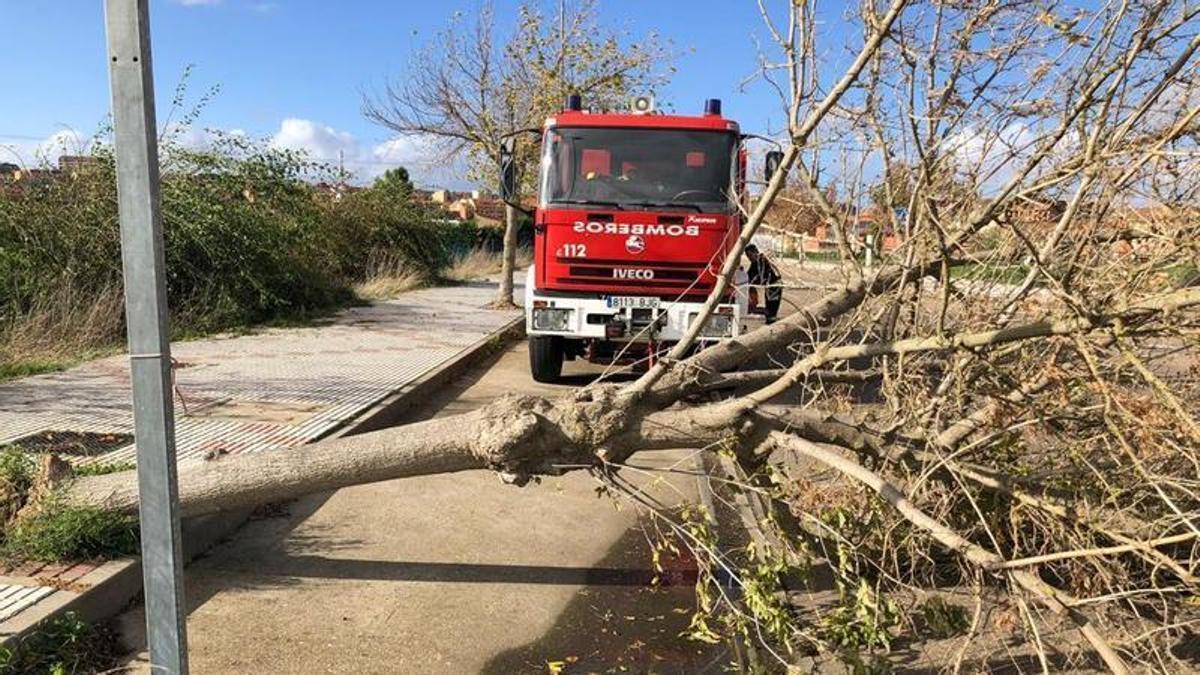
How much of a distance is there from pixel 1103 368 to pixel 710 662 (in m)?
1.98

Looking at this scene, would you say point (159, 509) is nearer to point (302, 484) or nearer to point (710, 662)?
point (302, 484)

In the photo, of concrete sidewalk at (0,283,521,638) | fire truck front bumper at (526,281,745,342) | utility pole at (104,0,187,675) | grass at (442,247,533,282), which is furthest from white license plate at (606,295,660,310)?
grass at (442,247,533,282)

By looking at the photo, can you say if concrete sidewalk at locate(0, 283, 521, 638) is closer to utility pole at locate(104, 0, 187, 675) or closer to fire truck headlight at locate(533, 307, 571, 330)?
utility pole at locate(104, 0, 187, 675)

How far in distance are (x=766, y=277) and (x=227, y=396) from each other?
15.8 ft

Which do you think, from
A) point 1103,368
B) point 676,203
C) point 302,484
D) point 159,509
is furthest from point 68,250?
point 1103,368

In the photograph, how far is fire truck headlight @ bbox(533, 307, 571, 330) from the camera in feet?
27.1

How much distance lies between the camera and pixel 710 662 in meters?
3.68

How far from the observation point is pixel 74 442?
5.78 metres

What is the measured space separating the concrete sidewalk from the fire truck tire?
1.23m

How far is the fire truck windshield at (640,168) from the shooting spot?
26.7 ft

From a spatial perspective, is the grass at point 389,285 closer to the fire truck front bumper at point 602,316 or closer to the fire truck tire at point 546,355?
the fire truck tire at point 546,355

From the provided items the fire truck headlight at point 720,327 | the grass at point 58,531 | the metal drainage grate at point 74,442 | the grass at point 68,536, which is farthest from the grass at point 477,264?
the grass at point 68,536

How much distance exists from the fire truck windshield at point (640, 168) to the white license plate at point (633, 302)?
2.86 feet

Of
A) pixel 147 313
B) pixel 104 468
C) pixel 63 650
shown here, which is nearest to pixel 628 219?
pixel 104 468
